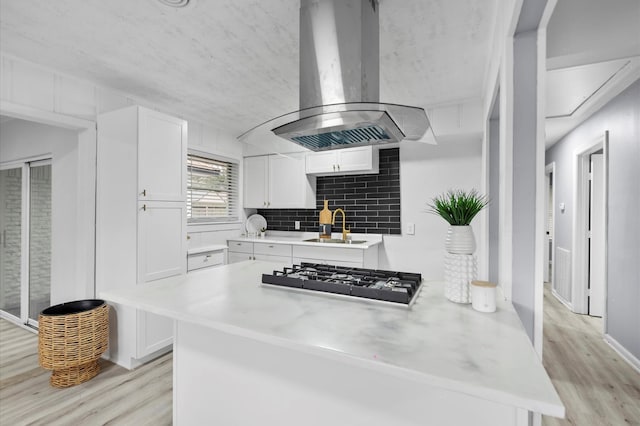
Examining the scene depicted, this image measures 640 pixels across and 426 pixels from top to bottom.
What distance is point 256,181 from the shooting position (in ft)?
14.9

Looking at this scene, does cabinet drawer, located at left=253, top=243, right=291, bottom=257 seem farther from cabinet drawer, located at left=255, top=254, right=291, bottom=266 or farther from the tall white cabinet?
the tall white cabinet

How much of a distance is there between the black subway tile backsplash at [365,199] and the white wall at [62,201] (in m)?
2.50

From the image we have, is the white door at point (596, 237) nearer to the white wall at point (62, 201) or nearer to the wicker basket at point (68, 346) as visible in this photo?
the wicker basket at point (68, 346)

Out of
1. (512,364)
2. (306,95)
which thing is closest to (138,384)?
(306,95)

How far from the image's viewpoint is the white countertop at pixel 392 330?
74 cm

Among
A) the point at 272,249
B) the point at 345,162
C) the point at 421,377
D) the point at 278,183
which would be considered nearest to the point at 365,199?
the point at 345,162

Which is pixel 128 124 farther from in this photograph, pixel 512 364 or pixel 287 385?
pixel 512 364

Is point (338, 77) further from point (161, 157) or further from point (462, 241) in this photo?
point (161, 157)

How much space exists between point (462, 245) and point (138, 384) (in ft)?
8.25

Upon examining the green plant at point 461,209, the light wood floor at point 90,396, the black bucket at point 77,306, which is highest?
the green plant at point 461,209

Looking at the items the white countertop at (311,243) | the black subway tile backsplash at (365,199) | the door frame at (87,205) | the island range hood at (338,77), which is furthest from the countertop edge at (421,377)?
the black subway tile backsplash at (365,199)

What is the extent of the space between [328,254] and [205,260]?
52.9 inches

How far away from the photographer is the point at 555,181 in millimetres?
4938

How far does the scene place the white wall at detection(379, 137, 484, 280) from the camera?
3.50 metres
